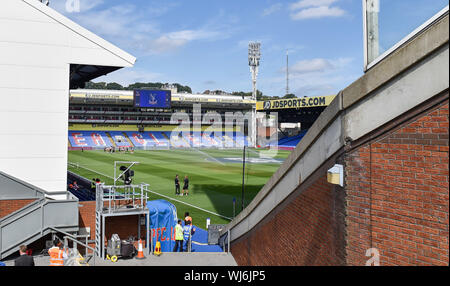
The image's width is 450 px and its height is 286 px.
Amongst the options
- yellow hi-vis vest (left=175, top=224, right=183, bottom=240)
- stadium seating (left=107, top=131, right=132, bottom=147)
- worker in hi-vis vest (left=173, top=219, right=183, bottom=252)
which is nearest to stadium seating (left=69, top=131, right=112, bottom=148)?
stadium seating (left=107, top=131, right=132, bottom=147)

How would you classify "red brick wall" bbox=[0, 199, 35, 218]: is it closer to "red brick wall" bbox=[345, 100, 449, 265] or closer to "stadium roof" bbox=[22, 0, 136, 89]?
"stadium roof" bbox=[22, 0, 136, 89]

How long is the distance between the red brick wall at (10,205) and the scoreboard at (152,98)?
70.3 metres

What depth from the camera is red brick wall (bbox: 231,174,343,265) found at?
638cm

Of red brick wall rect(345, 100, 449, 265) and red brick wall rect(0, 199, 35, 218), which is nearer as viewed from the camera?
red brick wall rect(345, 100, 449, 265)

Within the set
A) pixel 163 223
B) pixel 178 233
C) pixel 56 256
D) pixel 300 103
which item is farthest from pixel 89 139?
pixel 56 256

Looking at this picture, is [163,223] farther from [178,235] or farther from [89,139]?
[89,139]

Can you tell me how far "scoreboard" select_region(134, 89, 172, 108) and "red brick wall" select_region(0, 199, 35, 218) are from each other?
231ft

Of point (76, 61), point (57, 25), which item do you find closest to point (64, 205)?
point (76, 61)

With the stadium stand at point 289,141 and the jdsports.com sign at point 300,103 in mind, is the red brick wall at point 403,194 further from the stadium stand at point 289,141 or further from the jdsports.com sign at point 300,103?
the stadium stand at point 289,141

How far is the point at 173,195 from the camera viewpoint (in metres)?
26.7

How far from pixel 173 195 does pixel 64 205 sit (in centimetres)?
1363

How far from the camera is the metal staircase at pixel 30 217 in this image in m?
12.0

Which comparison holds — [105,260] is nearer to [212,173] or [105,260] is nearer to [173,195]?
[173,195]
